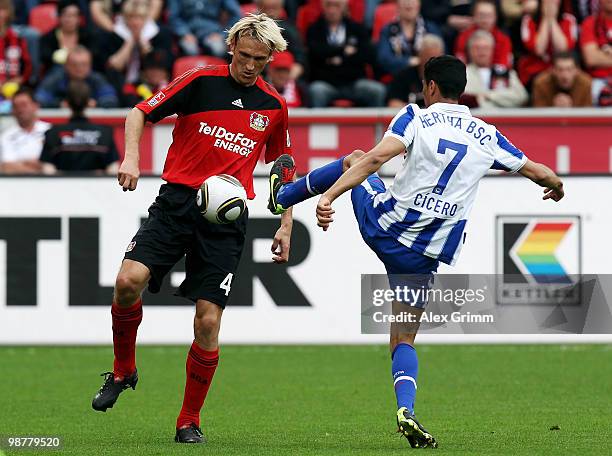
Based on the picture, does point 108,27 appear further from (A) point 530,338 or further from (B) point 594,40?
(A) point 530,338

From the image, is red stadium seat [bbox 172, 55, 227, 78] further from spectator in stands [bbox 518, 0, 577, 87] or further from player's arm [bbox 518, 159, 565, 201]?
player's arm [bbox 518, 159, 565, 201]

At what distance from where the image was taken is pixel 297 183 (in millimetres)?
8312

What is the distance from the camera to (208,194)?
26.3 ft

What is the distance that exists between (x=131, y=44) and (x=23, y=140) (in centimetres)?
280

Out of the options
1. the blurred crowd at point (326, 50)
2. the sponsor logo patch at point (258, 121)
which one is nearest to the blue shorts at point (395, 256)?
the sponsor logo patch at point (258, 121)

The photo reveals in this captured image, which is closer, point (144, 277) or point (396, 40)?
point (144, 277)

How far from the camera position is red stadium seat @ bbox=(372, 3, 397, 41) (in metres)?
18.7

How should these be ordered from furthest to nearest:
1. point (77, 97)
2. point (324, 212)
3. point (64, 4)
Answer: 1. point (64, 4)
2. point (77, 97)
3. point (324, 212)

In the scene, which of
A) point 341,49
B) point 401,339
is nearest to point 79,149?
point 341,49

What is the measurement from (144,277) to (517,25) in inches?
450

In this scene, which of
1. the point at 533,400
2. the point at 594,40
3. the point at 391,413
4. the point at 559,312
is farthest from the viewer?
the point at 594,40

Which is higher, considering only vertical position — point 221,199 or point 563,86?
point 563,86

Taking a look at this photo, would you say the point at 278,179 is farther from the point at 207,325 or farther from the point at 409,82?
the point at 409,82

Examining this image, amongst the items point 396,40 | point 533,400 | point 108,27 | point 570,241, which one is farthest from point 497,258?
point 108,27
